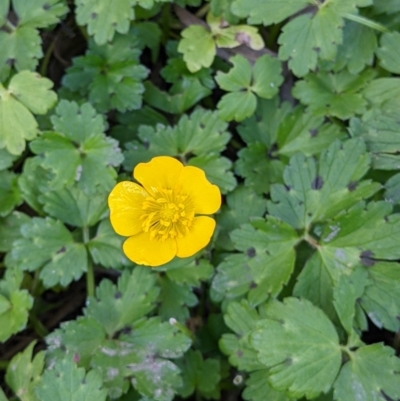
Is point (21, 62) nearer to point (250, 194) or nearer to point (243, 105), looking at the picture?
point (243, 105)

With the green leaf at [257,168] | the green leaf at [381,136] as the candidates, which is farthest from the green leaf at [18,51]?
the green leaf at [381,136]

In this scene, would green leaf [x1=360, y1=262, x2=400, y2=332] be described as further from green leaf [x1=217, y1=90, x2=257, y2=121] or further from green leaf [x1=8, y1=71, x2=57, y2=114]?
green leaf [x1=8, y1=71, x2=57, y2=114]

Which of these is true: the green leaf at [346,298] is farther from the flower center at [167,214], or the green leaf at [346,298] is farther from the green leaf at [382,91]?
the green leaf at [382,91]

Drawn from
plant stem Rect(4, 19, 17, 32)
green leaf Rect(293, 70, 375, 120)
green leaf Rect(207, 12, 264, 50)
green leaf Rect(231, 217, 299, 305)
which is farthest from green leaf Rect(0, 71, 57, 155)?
green leaf Rect(293, 70, 375, 120)

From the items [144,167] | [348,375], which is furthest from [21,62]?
[348,375]

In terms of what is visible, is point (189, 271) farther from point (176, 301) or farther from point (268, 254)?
point (268, 254)

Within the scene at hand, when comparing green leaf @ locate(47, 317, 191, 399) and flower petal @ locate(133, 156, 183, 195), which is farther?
green leaf @ locate(47, 317, 191, 399)

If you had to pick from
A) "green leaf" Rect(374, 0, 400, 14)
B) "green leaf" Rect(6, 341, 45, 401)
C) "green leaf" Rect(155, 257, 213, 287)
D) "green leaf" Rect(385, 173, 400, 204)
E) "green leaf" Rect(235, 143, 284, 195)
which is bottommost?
"green leaf" Rect(6, 341, 45, 401)
